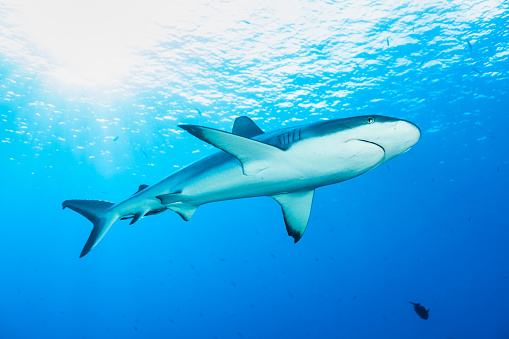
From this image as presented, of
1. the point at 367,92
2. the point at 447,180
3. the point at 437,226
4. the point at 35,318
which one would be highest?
the point at 367,92

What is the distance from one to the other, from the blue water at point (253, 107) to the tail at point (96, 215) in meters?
4.21

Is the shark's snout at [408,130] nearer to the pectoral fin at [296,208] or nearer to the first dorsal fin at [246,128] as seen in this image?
the pectoral fin at [296,208]

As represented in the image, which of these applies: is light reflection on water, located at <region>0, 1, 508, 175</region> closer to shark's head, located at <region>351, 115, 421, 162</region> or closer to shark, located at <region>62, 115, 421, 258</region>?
shark, located at <region>62, 115, 421, 258</region>

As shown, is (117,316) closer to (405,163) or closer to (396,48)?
(405,163)

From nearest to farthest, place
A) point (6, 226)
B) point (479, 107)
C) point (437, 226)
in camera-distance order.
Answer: point (479, 107), point (437, 226), point (6, 226)

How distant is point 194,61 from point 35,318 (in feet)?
522

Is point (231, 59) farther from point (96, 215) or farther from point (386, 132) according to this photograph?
point (386, 132)

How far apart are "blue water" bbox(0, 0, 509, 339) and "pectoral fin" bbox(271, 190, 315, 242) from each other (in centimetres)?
587

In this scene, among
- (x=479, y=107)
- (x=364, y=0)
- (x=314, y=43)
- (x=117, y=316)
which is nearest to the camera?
(x=364, y=0)

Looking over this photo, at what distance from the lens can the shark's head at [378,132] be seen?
7.47 ft

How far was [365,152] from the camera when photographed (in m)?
2.53

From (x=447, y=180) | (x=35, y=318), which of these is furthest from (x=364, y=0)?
(x=35, y=318)

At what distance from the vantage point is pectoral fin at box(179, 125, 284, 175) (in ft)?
8.61

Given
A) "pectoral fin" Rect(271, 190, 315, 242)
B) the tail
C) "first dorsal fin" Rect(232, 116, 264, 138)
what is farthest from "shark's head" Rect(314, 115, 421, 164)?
the tail
